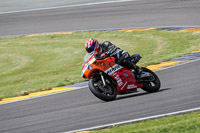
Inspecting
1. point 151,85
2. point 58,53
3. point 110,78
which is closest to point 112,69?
point 110,78

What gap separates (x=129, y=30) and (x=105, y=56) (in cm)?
1143

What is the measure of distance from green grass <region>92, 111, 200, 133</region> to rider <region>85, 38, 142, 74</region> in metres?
2.52

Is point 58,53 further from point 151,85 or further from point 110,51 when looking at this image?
point 110,51

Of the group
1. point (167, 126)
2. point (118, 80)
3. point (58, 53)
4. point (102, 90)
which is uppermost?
point (167, 126)

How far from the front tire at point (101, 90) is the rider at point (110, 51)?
2.11ft

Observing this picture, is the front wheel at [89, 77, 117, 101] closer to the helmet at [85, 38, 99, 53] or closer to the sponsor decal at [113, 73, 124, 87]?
the sponsor decal at [113, 73, 124, 87]

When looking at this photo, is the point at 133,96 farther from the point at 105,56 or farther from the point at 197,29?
the point at 197,29

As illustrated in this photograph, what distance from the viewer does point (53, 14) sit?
89.6ft

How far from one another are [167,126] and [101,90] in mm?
3019

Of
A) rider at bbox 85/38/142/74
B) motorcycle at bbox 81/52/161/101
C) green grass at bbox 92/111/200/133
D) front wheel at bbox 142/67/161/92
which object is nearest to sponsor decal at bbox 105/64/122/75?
motorcycle at bbox 81/52/161/101

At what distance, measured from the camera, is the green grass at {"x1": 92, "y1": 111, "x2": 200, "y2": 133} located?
6398 millimetres

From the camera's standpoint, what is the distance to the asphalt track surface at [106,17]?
2159 centimetres

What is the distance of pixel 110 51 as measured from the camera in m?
9.52

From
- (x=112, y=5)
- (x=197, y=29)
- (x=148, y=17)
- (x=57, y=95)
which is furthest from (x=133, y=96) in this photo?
(x=112, y=5)
